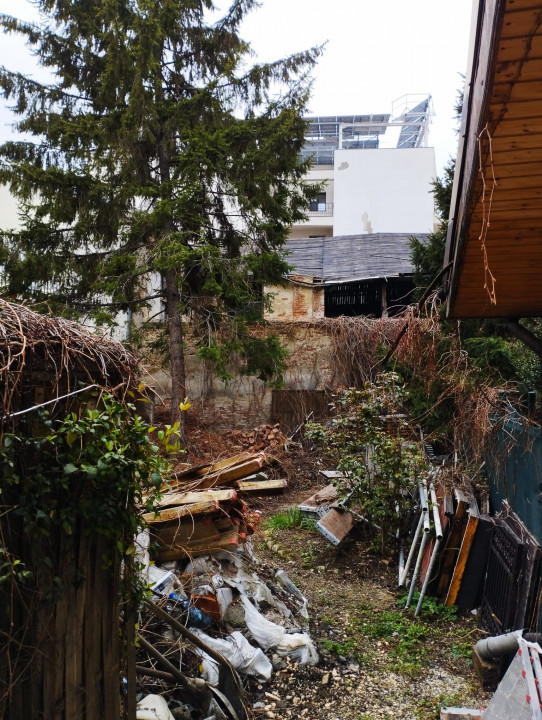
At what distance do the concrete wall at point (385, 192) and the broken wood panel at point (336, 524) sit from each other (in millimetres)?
23102

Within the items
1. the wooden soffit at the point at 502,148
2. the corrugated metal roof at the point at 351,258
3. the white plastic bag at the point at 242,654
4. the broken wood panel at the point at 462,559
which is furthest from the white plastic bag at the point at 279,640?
the corrugated metal roof at the point at 351,258

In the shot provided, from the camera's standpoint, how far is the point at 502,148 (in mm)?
2133

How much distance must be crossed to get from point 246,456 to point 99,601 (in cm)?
341

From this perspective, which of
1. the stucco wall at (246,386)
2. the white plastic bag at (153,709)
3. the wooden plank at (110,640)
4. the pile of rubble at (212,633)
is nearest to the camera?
the wooden plank at (110,640)

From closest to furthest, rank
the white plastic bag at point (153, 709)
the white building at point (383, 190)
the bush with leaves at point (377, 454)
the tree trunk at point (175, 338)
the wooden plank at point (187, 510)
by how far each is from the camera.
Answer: the white plastic bag at point (153, 709) → the wooden plank at point (187, 510) → the bush with leaves at point (377, 454) → the tree trunk at point (175, 338) → the white building at point (383, 190)

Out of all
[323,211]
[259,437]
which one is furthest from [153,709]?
[323,211]

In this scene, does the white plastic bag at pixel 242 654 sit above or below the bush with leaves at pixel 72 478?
below

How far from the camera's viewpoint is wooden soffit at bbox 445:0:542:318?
1545mm

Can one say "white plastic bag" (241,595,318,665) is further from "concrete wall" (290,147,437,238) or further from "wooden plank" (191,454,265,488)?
"concrete wall" (290,147,437,238)

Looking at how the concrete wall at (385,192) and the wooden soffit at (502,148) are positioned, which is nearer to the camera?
the wooden soffit at (502,148)

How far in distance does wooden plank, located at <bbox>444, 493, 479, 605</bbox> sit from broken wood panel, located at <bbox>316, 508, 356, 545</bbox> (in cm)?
171

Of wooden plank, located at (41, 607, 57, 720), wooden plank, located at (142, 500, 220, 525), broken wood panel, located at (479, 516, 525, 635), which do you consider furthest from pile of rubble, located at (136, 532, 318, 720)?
broken wood panel, located at (479, 516, 525, 635)

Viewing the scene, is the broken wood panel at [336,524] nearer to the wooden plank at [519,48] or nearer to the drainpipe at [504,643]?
the drainpipe at [504,643]

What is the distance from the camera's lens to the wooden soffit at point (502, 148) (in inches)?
60.8
